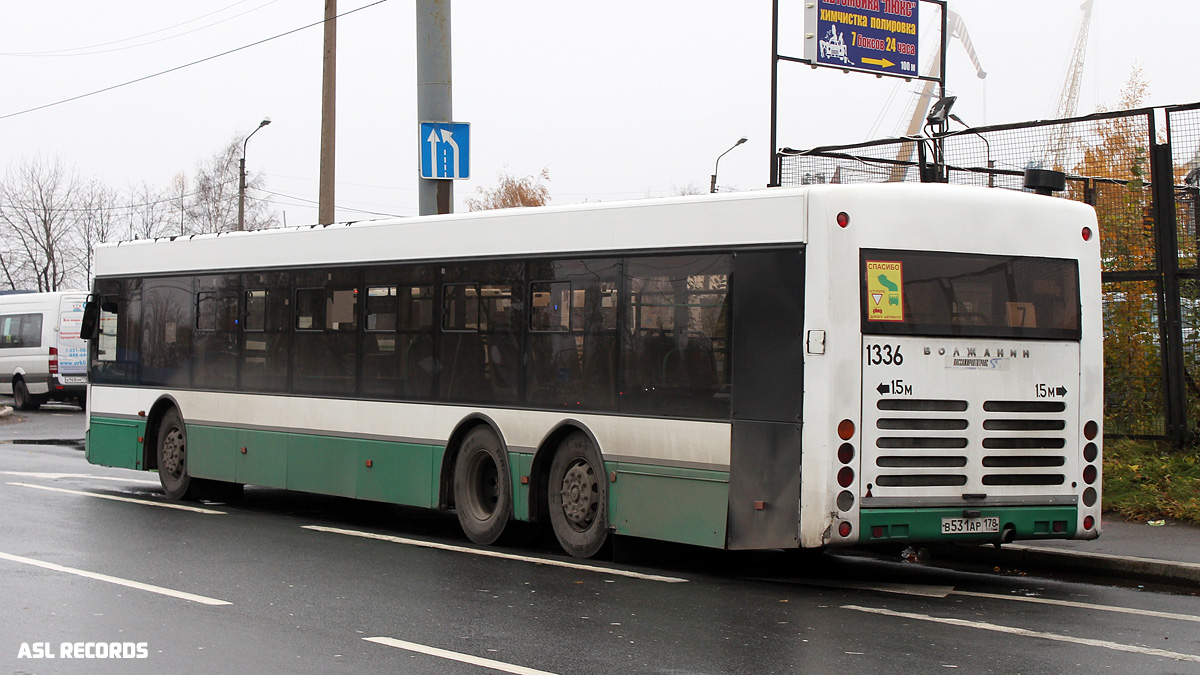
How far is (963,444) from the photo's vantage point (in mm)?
9742

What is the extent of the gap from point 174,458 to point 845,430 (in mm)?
9186

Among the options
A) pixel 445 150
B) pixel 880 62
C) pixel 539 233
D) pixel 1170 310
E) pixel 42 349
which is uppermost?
pixel 880 62

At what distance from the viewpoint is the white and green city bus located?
378 inches

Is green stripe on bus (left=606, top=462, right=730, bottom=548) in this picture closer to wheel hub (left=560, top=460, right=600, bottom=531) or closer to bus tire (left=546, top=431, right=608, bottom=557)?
bus tire (left=546, top=431, right=608, bottom=557)

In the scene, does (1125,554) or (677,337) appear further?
(1125,554)

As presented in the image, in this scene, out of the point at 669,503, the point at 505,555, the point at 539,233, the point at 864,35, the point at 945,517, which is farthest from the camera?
the point at 864,35

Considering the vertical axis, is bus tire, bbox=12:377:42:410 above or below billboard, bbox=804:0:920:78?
below

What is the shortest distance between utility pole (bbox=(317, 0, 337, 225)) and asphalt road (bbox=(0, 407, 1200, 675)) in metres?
10.5

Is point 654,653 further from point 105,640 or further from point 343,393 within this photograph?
point 343,393

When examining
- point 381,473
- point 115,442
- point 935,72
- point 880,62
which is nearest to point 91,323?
point 115,442

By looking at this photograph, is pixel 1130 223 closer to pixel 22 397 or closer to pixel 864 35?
pixel 864 35

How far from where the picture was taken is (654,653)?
→ 747cm

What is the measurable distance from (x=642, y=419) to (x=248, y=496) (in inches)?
308

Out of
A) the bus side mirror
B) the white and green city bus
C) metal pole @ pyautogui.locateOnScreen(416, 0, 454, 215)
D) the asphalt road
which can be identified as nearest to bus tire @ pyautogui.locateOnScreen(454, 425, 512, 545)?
the white and green city bus
